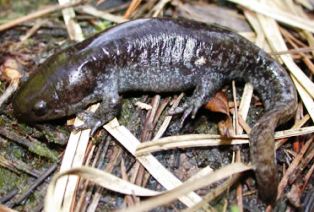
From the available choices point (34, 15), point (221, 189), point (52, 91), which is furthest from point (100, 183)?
point (34, 15)

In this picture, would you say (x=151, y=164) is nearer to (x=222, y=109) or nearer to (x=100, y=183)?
(x=100, y=183)

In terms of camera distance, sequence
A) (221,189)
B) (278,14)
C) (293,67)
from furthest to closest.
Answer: (278,14), (293,67), (221,189)

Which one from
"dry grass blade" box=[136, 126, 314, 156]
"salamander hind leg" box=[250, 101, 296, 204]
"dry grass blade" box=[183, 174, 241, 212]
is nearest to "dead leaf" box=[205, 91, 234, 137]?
"dry grass blade" box=[136, 126, 314, 156]

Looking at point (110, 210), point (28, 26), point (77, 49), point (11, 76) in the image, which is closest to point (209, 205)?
point (110, 210)

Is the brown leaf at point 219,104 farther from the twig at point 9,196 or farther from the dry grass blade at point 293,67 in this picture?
the twig at point 9,196

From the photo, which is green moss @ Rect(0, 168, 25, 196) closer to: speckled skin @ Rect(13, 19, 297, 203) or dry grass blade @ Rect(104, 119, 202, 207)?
speckled skin @ Rect(13, 19, 297, 203)
